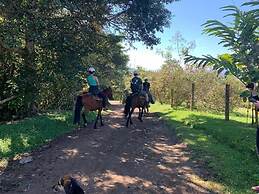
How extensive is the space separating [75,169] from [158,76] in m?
25.7

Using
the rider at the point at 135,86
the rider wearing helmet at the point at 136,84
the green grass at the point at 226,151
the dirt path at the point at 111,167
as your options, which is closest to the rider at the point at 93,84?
the rider at the point at 135,86

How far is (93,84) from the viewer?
17.7 metres

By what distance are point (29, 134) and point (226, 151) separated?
734cm

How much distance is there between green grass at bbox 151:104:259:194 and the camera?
8.88m

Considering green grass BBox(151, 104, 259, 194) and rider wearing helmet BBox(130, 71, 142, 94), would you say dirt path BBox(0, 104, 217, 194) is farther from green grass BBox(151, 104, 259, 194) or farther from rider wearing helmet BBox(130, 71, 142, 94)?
rider wearing helmet BBox(130, 71, 142, 94)

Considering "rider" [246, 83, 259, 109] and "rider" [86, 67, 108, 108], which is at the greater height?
"rider" [86, 67, 108, 108]

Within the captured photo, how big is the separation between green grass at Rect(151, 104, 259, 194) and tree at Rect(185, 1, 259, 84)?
233 centimetres

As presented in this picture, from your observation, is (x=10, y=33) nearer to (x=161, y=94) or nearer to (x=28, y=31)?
(x=28, y=31)

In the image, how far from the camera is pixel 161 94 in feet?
119

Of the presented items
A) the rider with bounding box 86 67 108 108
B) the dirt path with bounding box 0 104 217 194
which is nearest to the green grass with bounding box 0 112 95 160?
the dirt path with bounding box 0 104 217 194

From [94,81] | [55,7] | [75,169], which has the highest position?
[55,7]

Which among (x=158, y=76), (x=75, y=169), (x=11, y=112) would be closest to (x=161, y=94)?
(x=158, y=76)

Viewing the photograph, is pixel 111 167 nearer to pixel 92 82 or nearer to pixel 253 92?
pixel 253 92

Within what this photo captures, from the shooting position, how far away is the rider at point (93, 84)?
1750 cm
